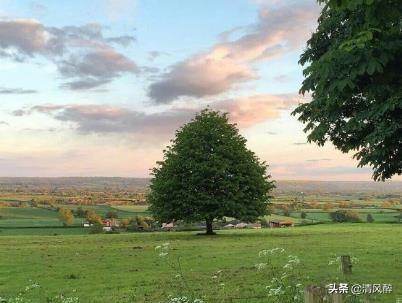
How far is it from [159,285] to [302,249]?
16558mm

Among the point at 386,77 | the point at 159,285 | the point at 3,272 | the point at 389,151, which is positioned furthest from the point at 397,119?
the point at 3,272

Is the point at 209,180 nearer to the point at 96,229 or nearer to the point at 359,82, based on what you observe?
the point at 96,229

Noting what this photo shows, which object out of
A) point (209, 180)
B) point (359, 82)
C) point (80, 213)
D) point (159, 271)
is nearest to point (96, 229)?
point (209, 180)

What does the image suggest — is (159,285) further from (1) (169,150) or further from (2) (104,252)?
(1) (169,150)

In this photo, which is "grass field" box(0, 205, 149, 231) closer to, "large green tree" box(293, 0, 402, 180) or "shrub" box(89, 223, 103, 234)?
"shrub" box(89, 223, 103, 234)

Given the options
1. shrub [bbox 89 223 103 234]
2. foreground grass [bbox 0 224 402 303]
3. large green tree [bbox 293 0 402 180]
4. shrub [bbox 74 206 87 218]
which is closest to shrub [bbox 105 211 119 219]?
shrub [bbox 74 206 87 218]

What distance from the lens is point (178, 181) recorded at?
55.0 metres

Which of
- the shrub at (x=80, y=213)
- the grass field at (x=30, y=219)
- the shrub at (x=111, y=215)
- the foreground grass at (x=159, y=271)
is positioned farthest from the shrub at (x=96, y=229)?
the foreground grass at (x=159, y=271)

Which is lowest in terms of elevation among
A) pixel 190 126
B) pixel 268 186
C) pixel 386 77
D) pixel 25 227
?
pixel 25 227

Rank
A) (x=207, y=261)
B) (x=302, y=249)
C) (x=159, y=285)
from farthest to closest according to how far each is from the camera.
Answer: (x=302, y=249) < (x=207, y=261) < (x=159, y=285)

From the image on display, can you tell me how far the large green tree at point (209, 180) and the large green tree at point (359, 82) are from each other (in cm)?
2498

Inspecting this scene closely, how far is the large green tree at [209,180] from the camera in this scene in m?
53.5

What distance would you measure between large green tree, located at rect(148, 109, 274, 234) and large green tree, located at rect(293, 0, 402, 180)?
2498 cm

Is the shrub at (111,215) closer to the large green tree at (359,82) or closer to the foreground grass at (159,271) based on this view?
the foreground grass at (159,271)
